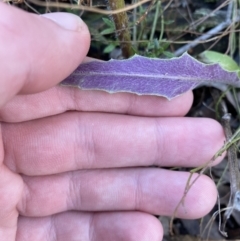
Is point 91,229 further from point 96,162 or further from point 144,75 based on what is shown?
point 144,75

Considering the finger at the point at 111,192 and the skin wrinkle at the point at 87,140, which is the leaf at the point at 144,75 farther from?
the finger at the point at 111,192

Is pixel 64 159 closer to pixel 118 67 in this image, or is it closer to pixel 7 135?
pixel 7 135

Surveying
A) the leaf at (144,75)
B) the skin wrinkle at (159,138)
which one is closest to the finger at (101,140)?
the skin wrinkle at (159,138)

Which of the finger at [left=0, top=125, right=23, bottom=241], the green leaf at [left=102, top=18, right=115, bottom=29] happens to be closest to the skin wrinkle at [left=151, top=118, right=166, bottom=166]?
the green leaf at [left=102, top=18, right=115, bottom=29]

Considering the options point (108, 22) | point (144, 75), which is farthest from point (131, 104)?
point (108, 22)

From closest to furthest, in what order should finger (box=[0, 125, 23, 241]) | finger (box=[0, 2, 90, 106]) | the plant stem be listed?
finger (box=[0, 2, 90, 106]), the plant stem, finger (box=[0, 125, 23, 241])

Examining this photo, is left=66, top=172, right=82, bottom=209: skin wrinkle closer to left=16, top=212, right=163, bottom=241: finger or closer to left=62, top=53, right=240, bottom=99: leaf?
left=16, top=212, right=163, bottom=241: finger

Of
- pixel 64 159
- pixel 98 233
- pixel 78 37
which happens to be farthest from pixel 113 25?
pixel 98 233
